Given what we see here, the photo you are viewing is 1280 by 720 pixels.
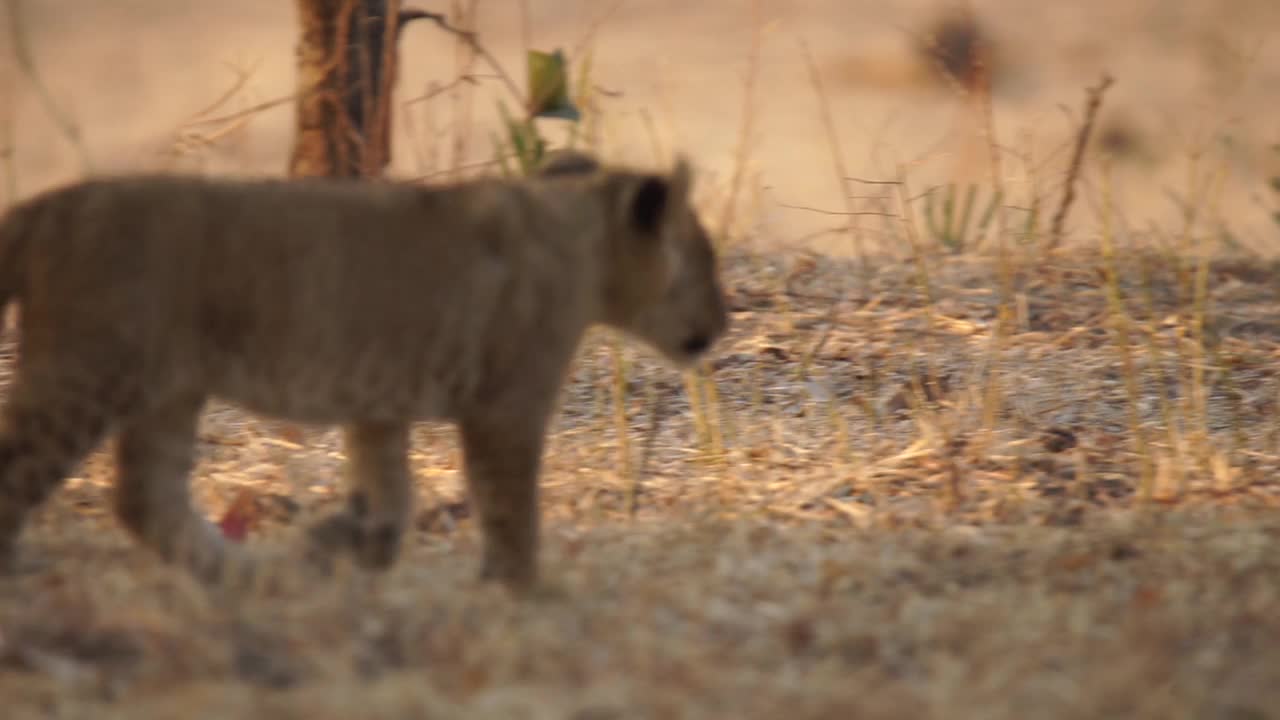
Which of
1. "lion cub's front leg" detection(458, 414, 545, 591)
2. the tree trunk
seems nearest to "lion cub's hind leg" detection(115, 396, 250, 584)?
"lion cub's front leg" detection(458, 414, 545, 591)

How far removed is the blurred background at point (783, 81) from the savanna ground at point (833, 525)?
78.4 inches

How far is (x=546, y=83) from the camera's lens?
5.85 metres

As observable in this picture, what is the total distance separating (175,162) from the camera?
6.47m

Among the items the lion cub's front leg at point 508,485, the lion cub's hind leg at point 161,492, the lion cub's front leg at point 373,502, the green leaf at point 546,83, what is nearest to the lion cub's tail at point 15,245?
the lion cub's hind leg at point 161,492

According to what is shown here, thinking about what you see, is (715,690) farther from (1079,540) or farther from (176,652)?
(1079,540)

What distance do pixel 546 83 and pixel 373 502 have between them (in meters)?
2.07

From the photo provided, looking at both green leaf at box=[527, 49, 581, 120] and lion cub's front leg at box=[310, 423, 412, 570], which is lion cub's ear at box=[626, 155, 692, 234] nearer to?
lion cub's front leg at box=[310, 423, 412, 570]

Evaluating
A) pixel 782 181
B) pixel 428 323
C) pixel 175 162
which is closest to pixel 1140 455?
pixel 428 323

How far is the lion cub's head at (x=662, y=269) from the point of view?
4.09m

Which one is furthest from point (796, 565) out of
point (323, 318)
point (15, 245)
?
point (15, 245)

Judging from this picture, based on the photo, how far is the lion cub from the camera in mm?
3742

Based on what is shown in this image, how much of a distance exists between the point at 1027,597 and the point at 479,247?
5.03 feet

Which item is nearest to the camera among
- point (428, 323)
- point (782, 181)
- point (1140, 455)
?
point (428, 323)

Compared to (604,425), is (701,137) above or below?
above
